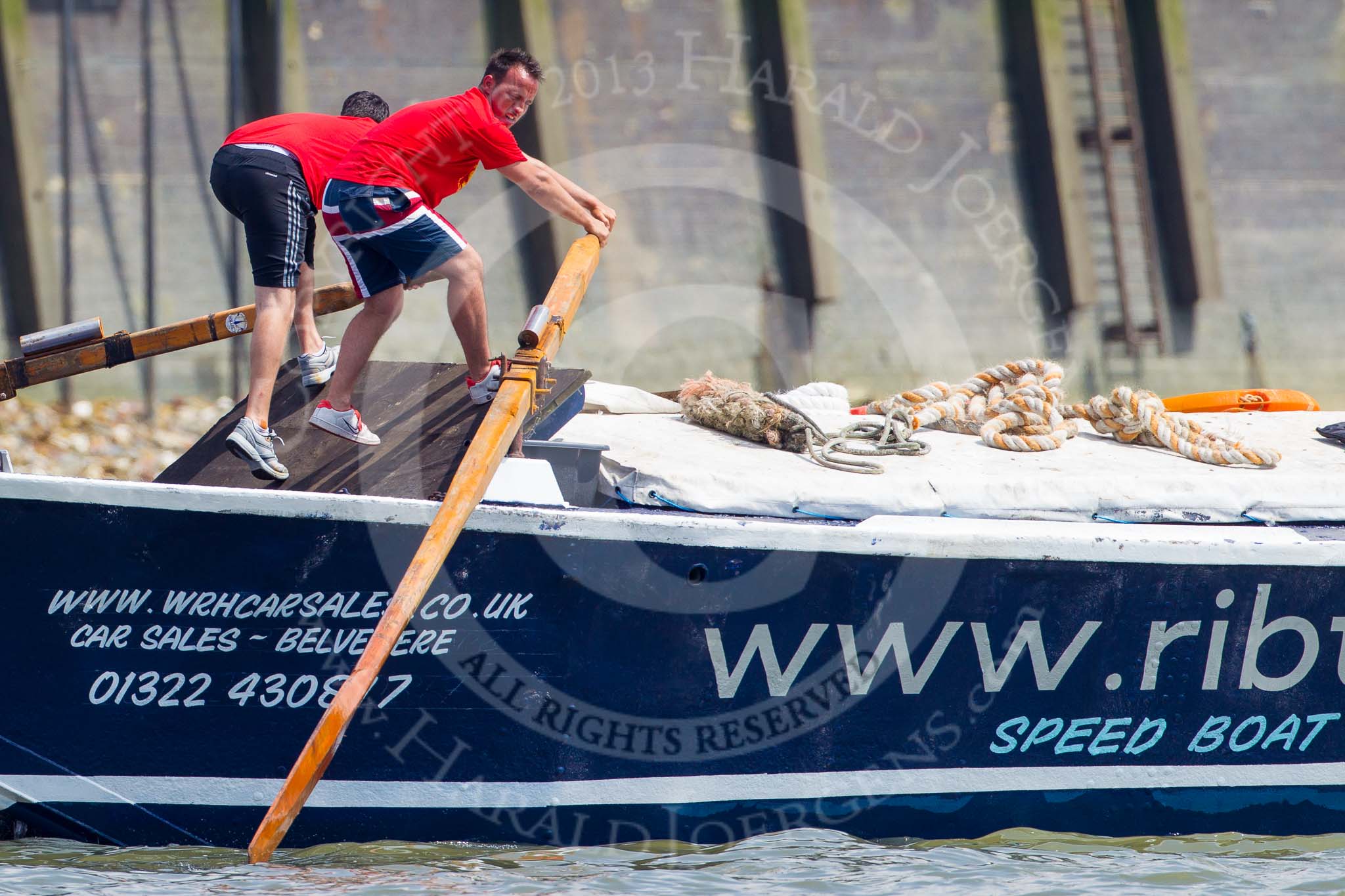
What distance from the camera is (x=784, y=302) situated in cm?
962

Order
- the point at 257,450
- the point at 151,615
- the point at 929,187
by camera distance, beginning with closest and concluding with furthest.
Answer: the point at 151,615 < the point at 257,450 < the point at 929,187

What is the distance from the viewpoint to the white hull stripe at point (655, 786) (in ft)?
10.5

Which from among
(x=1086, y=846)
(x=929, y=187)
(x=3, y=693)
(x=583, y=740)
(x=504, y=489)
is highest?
(x=929, y=187)

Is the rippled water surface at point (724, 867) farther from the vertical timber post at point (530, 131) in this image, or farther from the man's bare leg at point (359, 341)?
the vertical timber post at point (530, 131)

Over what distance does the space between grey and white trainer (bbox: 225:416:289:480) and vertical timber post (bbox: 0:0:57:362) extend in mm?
5868

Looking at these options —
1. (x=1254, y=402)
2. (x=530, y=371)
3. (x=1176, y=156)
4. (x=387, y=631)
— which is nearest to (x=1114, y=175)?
(x=1176, y=156)

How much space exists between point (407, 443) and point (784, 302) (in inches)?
249

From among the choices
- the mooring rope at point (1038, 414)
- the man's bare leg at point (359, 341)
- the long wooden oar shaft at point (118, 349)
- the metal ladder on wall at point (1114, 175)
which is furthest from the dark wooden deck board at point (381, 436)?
the metal ladder on wall at point (1114, 175)

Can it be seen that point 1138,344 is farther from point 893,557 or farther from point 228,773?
point 228,773

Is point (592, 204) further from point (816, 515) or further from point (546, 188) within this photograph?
point (816, 515)

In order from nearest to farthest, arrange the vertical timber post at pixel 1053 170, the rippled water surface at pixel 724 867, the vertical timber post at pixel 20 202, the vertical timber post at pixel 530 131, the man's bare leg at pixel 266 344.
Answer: the rippled water surface at pixel 724 867
the man's bare leg at pixel 266 344
the vertical timber post at pixel 20 202
the vertical timber post at pixel 530 131
the vertical timber post at pixel 1053 170

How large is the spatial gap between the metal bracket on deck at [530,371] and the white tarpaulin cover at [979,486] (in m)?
0.30

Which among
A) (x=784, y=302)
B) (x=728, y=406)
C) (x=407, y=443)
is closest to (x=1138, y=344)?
(x=784, y=302)

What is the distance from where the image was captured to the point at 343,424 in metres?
3.59
